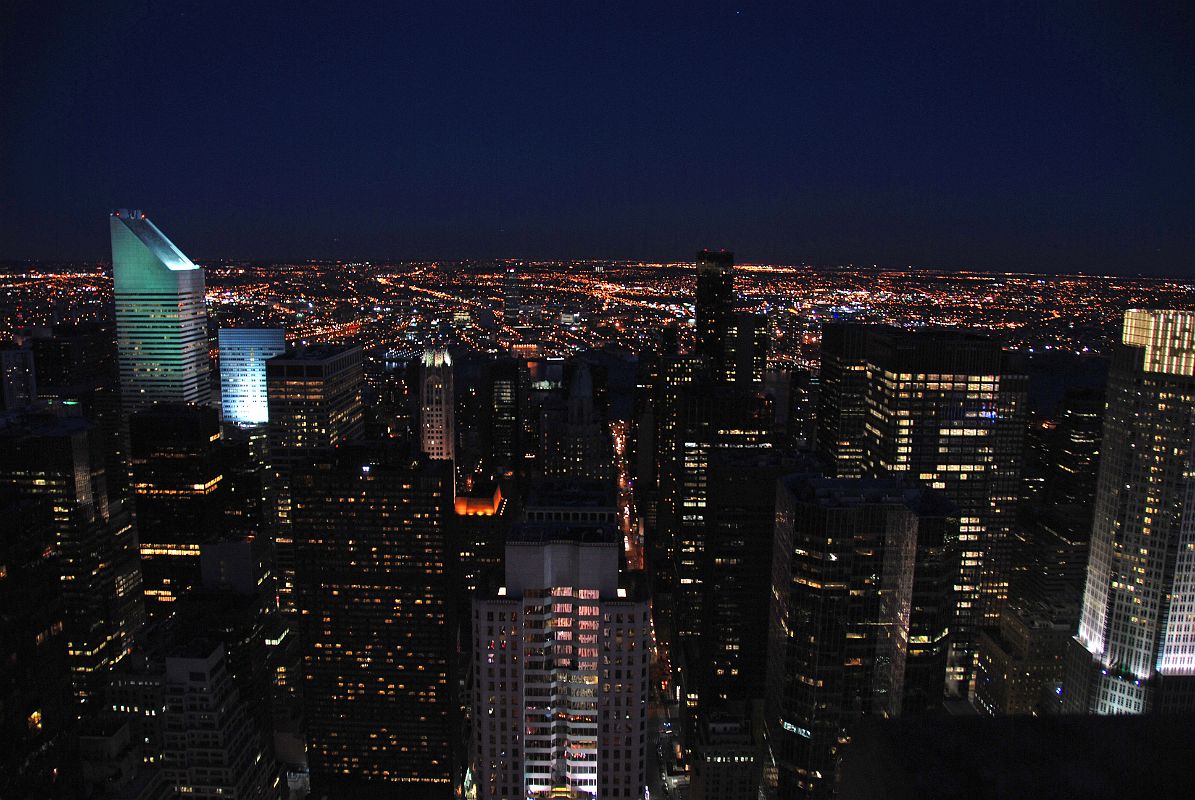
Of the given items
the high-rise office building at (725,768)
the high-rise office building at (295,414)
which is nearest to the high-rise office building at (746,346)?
the high-rise office building at (295,414)

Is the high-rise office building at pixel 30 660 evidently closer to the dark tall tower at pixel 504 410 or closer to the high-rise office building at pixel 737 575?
the high-rise office building at pixel 737 575

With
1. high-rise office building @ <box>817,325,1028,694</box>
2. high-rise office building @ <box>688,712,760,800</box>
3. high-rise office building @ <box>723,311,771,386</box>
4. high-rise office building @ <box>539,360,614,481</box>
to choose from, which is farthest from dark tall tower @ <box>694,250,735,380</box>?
high-rise office building @ <box>688,712,760,800</box>

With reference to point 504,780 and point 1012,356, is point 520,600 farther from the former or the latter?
point 1012,356

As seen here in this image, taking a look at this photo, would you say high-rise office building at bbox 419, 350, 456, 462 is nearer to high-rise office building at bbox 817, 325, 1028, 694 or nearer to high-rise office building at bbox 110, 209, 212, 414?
high-rise office building at bbox 110, 209, 212, 414

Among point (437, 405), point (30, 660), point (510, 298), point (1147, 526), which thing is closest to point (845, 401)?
point (1147, 526)

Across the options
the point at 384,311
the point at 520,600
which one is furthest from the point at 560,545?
the point at 384,311

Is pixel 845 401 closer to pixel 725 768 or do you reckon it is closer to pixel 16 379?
pixel 725 768
